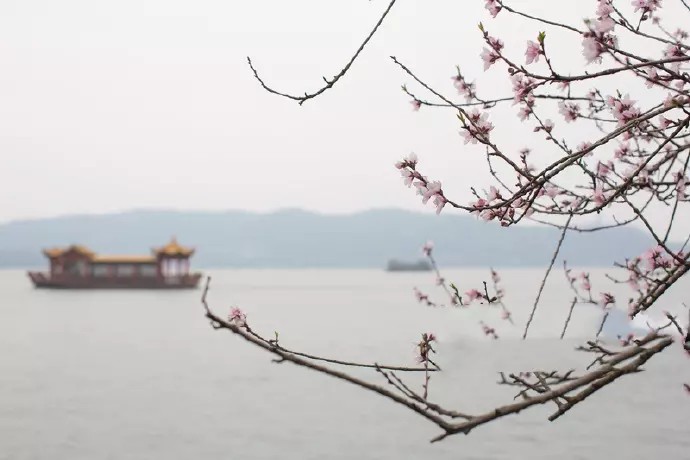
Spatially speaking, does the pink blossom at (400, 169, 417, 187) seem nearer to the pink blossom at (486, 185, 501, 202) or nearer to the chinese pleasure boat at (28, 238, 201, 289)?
the pink blossom at (486, 185, 501, 202)

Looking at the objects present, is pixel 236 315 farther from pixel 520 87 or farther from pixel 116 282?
pixel 116 282

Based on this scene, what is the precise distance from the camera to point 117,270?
100 m

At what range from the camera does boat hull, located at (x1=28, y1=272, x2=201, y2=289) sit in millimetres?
94812

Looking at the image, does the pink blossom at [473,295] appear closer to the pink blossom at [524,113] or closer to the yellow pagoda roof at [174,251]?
the pink blossom at [524,113]

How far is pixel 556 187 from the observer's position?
5.81m

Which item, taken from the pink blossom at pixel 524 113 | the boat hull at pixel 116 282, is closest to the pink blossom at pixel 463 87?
the pink blossom at pixel 524 113

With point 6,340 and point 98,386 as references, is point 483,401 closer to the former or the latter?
point 98,386

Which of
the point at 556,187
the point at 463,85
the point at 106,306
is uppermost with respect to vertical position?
the point at 463,85

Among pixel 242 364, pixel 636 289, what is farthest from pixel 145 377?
pixel 636 289

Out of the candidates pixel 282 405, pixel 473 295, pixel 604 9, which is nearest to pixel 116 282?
pixel 282 405

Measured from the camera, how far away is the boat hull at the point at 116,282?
94812 millimetres

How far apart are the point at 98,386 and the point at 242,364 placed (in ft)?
28.0

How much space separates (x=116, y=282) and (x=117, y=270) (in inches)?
67.6

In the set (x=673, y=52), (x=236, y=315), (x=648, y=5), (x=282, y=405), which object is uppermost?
(x=648, y=5)
